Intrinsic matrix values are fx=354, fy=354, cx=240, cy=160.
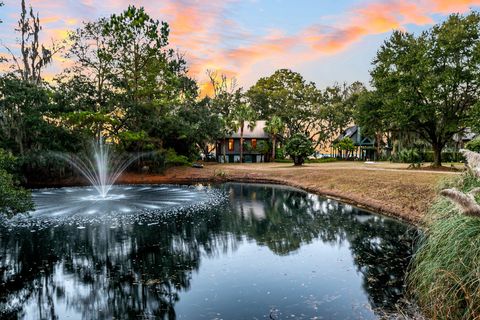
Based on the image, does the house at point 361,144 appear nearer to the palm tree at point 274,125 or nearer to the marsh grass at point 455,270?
the palm tree at point 274,125

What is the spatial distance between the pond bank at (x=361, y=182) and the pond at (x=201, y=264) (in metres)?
1.53

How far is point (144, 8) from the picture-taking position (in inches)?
1356

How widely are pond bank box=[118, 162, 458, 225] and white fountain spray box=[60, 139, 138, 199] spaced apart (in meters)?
1.05

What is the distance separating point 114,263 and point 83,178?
24010mm

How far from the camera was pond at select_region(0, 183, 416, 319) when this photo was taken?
7.06 m

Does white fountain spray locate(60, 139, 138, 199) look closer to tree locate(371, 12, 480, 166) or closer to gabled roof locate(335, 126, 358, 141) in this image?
tree locate(371, 12, 480, 166)

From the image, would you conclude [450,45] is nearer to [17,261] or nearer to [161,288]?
[161,288]

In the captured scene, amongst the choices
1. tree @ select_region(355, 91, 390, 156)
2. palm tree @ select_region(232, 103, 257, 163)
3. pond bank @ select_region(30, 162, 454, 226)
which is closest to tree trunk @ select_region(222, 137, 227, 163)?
palm tree @ select_region(232, 103, 257, 163)

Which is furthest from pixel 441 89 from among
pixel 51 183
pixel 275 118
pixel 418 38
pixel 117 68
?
pixel 51 183

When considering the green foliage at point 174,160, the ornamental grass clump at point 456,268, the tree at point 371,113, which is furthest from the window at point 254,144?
the ornamental grass clump at point 456,268

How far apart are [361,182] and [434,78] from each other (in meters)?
11.7

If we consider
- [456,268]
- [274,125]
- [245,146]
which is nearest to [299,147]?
[274,125]

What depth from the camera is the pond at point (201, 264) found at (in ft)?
23.2

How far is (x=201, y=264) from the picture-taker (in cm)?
970
